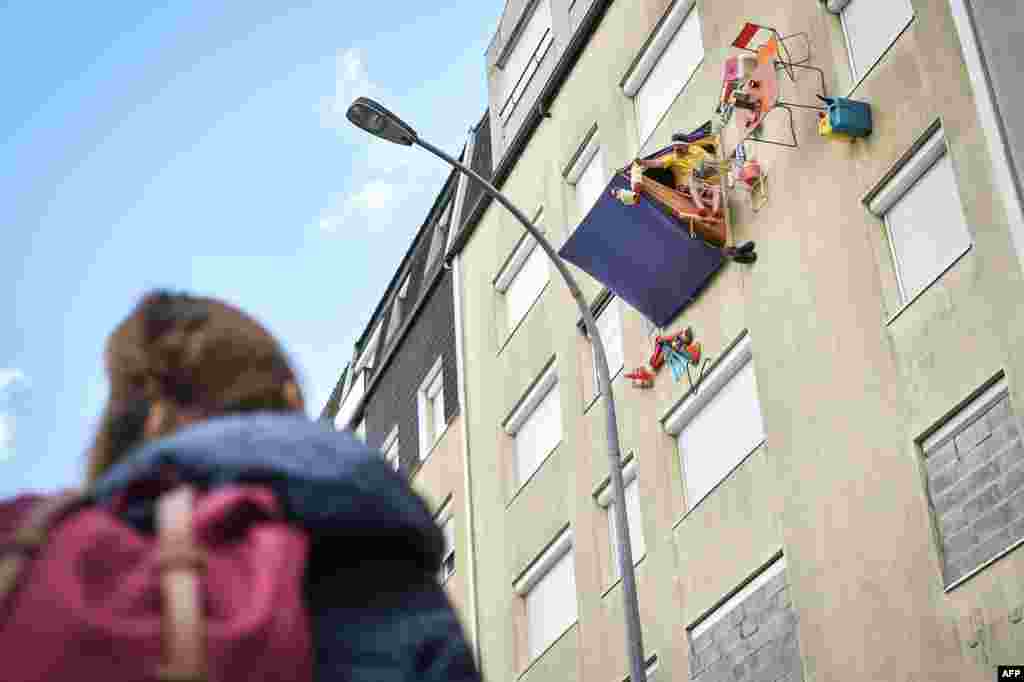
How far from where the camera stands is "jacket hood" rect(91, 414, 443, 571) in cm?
214

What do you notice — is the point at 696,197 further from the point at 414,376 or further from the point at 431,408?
the point at 414,376

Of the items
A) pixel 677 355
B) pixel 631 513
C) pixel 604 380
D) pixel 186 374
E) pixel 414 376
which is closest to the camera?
pixel 186 374

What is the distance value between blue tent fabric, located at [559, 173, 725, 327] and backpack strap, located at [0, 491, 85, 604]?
1783 cm

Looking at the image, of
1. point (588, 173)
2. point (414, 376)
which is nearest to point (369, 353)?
point (414, 376)

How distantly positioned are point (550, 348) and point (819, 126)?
8985 millimetres

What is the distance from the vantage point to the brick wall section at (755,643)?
16.9 meters

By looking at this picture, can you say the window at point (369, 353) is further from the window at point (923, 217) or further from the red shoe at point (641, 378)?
the window at point (923, 217)

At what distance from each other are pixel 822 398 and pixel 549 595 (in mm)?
8596

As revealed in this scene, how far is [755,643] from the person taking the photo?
17625mm

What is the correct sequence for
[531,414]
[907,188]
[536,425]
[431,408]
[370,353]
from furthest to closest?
[370,353], [431,408], [531,414], [536,425], [907,188]

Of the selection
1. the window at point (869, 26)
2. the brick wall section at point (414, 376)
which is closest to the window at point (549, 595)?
the brick wall section at point (414, 376)

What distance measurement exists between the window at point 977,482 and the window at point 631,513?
6.60 m

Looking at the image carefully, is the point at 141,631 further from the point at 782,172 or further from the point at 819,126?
the point at 782,172

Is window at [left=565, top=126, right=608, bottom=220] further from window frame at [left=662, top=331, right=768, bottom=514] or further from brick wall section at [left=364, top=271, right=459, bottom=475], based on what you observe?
brick wall section at [left=364, top=271, right=459, bottom=475]
